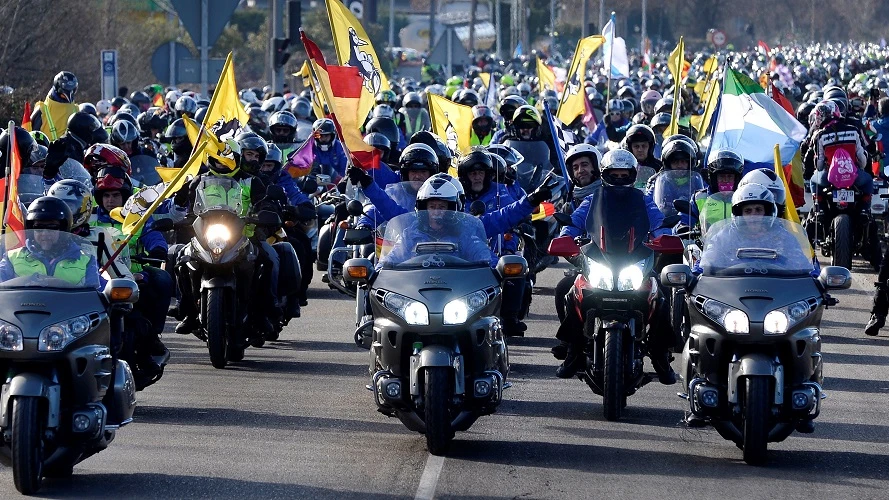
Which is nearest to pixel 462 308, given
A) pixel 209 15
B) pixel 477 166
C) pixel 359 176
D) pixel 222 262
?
pixel 359 176

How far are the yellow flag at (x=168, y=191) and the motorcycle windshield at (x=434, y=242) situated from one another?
50.9 inches

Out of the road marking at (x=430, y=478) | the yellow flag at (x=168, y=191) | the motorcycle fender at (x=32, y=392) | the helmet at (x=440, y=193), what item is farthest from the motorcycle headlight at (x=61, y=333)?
the helmet at (x=440, y=193)

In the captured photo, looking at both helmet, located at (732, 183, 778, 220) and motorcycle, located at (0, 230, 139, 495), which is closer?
motorcycle, located at (0, 230, 139, 495)

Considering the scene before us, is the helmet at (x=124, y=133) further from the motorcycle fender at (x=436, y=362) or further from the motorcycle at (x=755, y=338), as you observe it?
the motorcycle at (x=755, y=338)

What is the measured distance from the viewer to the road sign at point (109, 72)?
27522 millimetres

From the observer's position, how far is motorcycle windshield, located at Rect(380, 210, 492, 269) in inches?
380

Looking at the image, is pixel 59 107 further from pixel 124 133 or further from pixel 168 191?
pixel 168 191

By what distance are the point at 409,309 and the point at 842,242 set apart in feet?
32.0

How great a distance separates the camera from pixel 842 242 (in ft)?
60.1

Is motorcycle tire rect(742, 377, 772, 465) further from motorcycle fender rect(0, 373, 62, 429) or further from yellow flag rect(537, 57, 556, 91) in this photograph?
yellow flag rect(537, 57, 556, 91)

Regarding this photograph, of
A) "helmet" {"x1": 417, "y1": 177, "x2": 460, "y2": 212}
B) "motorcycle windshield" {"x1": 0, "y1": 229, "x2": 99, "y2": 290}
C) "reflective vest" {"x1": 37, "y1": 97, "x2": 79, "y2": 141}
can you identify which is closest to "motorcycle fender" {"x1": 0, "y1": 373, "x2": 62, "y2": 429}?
"motorcycle windshield" {"x1": 0, "y1": 229, "x2": 99, "y2": 290}

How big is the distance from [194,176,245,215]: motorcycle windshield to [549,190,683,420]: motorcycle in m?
2.87

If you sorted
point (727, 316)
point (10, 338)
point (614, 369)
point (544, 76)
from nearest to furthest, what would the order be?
1. point (10, 338)
2. point (727, 316)
3. point (614, 369)
4. point (544, 76)

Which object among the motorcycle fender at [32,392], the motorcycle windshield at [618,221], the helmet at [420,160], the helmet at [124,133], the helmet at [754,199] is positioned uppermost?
the helmet at [124,133]
